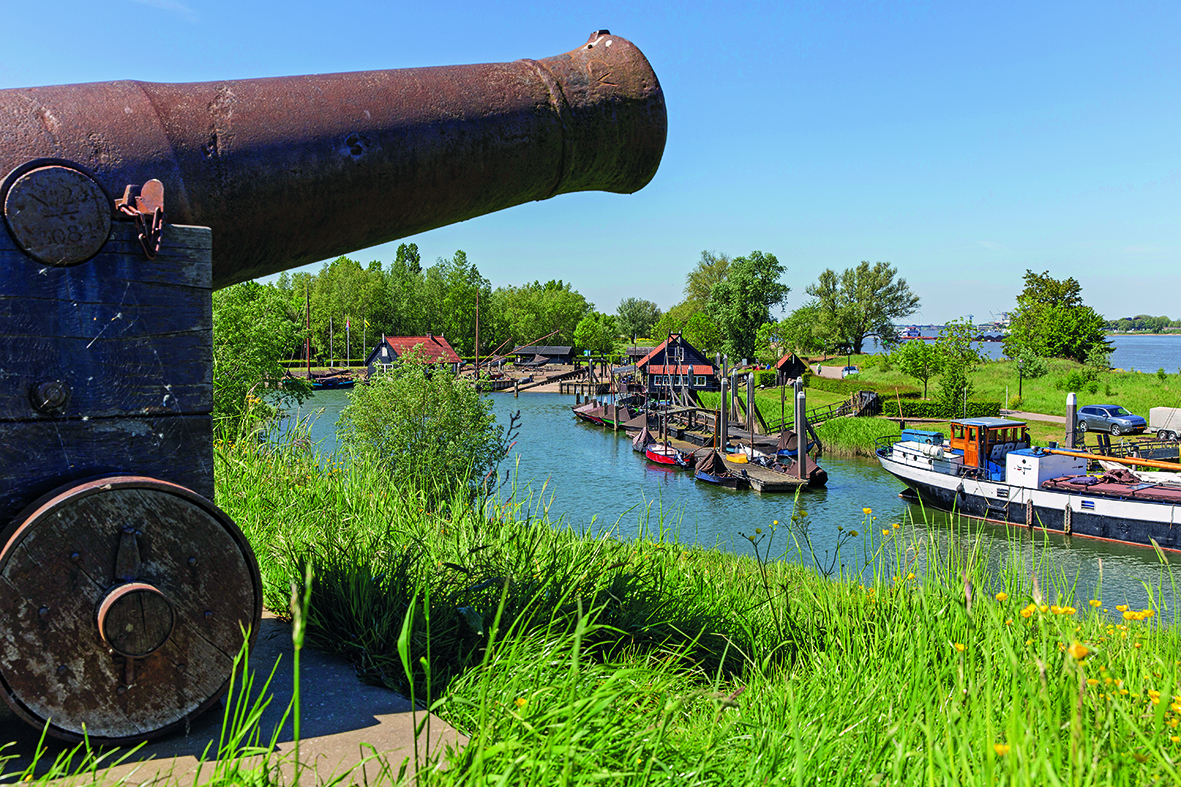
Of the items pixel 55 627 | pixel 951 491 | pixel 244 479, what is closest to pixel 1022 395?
pixel 951 491

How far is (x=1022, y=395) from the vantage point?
124 ft

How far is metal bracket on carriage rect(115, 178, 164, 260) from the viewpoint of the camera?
2184 millimetres

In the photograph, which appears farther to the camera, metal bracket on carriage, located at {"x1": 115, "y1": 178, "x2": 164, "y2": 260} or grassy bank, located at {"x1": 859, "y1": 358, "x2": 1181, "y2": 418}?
grassy bank, located at {"x1": 859, "y1": 358, "x2": 1181, "y2": 418}

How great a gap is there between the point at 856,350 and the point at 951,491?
65.4 m

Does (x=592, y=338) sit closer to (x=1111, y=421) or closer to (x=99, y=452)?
(x=1111, y=421)

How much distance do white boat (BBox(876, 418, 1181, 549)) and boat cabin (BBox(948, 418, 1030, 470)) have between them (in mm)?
24

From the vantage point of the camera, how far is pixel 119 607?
6.72 feet

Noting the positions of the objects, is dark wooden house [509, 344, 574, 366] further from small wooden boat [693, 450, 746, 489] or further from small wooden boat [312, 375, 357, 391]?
small wooden boat [693, 450, 746, 489]

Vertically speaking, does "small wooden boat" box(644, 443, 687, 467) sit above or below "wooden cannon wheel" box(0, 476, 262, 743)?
below

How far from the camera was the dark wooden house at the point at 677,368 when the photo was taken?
161ft

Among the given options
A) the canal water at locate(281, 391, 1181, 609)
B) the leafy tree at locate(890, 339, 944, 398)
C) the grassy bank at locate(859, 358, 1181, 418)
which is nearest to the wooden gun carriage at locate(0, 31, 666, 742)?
the canal water at locate(281, 391, 1181, 609)

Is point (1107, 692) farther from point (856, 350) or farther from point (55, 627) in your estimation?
point (856, 350)

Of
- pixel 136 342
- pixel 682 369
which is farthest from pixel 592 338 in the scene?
pixel 136 342

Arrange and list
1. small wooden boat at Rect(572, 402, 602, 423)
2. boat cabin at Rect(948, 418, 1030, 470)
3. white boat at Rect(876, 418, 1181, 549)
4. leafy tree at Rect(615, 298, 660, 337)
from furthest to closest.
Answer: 1. leafy tree at Rect(615, 298, 660, 337)
2. small wooden boat at Rect(572, 402, 602, 423)
3. boat cabin at Rect(948, 418, 1030, 470)
4. white boat at Rect(876, 418, 1181, 549)
